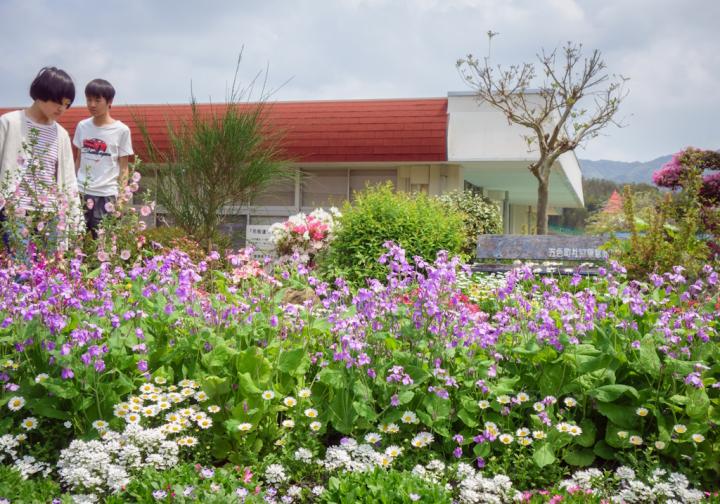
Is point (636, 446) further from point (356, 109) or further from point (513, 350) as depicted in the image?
point (356, 109)

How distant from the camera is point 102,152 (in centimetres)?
629

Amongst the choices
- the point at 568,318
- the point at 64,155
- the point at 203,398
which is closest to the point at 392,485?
the point at 203,398

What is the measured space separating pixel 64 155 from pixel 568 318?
14.0 feet

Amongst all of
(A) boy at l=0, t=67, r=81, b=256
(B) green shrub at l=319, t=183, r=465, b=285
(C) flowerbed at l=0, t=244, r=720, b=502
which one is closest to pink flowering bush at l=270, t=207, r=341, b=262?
(B) green shrub at l=319, t=183, r=465, b=285

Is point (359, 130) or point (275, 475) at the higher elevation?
point (359, 130)

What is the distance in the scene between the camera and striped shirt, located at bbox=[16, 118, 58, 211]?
5.07 metres

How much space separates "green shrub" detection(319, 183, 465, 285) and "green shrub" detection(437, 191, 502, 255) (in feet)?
13.5

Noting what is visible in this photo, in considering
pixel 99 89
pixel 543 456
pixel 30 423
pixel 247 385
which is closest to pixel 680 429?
pixel 543 456

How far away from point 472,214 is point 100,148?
8.75m

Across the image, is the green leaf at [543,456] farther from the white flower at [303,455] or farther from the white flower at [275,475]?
the white flower at [275,475]

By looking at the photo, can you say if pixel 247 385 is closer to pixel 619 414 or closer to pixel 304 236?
pixel 619 414

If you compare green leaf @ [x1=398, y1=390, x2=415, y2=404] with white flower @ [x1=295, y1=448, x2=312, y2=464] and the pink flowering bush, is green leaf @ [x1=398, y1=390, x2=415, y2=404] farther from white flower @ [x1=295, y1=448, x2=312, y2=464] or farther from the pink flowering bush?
the pink flowering bush

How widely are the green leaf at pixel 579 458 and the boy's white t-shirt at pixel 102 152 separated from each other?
15.2 feet

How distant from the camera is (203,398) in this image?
10.9ft
